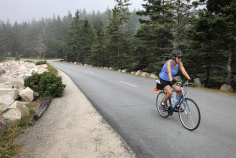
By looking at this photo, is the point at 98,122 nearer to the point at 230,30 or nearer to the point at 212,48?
the point at 230,30

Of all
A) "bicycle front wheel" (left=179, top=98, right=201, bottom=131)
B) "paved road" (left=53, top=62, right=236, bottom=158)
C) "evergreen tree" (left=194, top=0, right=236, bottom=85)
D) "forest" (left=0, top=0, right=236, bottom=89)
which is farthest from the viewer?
"forest" (left=0, top=0, right=236, bottom=89)

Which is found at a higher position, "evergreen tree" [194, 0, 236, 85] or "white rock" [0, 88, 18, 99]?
"evergreen tree" [194, 0, 236, 85]

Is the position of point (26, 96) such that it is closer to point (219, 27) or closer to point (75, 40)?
point (219, 27)

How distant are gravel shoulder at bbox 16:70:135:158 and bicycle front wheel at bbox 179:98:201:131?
1953 millimetres

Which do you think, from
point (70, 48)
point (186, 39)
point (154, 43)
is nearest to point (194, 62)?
point (186, 39)

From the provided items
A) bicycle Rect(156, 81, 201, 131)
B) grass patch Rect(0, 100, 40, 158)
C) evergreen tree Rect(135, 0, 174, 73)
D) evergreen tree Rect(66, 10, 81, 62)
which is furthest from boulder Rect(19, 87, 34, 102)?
evergreen tree Rect(66, 10, 81, 62)

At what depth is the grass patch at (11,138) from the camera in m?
2.86

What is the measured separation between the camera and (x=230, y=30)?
909 cm

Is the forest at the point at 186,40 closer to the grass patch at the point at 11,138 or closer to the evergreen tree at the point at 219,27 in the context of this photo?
the evergreen tree at the point at 219,27

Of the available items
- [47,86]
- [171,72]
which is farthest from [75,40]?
[171,72]

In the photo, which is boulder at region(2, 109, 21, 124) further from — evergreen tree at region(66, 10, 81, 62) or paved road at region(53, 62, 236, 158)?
evergreen tree at region(66, 10, 81, 62)

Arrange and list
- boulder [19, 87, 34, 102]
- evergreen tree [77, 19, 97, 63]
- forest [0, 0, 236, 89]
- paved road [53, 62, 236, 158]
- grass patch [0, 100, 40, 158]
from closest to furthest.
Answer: grass patch [0, 100, 40, 158], paved road [53, 62, 236, 158], boulder [19, 87, 34, 102], forest [0, 0, 236, 89], evergreen tree [77, 19, 97, 63]

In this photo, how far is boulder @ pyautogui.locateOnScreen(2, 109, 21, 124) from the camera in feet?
13.2

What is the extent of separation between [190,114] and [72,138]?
312cm
